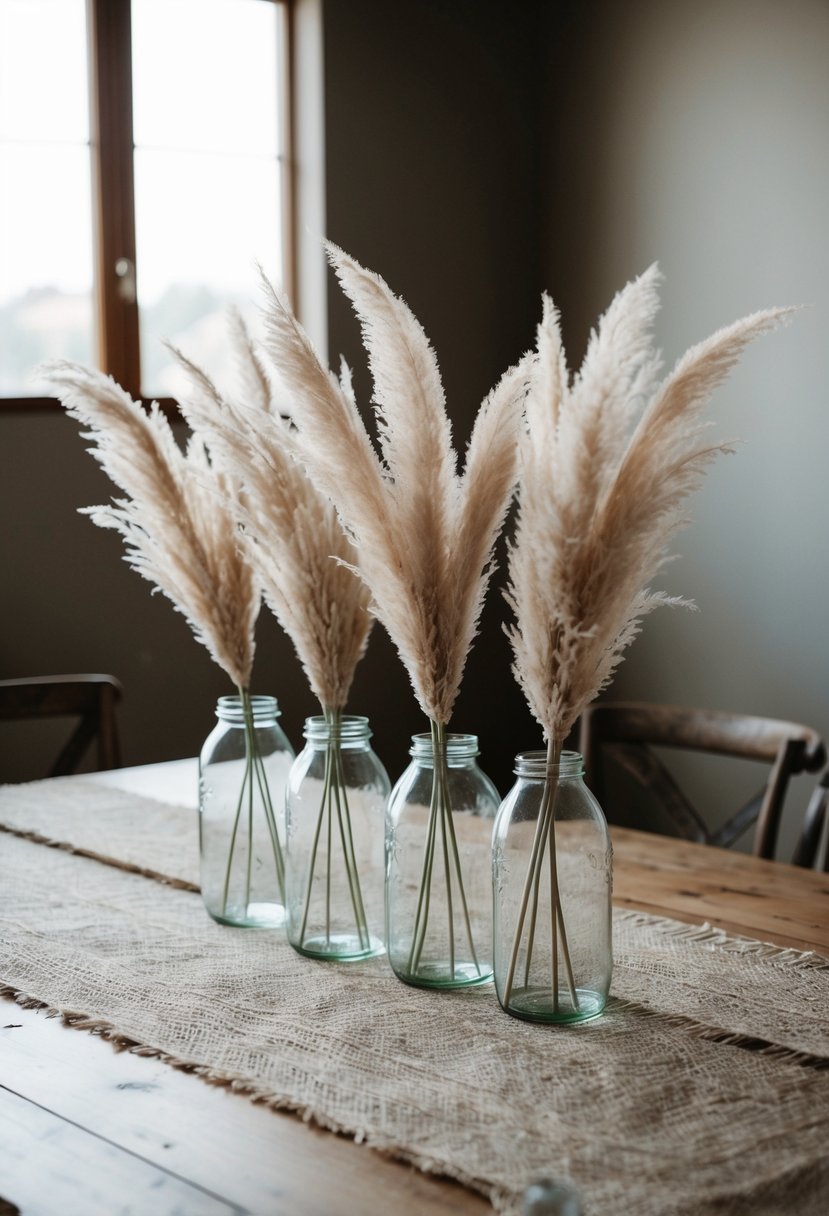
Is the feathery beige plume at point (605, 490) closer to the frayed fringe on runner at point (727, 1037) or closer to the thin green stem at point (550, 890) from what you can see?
the thin green stem at point (550, 890)

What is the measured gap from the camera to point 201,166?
11.6 feet

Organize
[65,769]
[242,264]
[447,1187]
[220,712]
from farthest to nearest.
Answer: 1. [242,264]
2. [65,769]
3. [220,712]
4. [447,1187]

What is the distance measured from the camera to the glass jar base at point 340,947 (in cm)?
117

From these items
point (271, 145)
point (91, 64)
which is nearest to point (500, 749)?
point (271, 145)

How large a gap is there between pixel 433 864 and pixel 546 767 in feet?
0.54

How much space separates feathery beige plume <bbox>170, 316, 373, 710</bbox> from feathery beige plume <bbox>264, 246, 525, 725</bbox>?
0.07 metres

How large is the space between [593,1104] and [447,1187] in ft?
0.44

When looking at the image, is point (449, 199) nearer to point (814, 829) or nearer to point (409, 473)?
point (814, 829)

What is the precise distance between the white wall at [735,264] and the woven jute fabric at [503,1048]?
2106 millimetres

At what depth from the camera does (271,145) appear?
3.68 metres

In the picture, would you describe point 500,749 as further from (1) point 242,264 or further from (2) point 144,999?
(2) point 144,999

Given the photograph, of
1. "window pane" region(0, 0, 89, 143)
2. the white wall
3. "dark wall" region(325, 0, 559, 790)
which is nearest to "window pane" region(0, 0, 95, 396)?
"window pane" region(0, 0, 89, 143)

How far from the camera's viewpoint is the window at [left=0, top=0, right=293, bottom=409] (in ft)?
10.7

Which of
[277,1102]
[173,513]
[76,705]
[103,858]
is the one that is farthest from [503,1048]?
[76,705]
